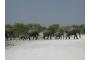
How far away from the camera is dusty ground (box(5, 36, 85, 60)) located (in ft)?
5.17

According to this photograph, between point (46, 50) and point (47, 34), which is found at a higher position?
point (47, 34)

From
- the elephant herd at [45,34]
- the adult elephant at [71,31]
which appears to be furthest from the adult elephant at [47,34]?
the adult elephant at [71,31]

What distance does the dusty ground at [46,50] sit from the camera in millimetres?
1577

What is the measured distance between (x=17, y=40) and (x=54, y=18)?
44cm

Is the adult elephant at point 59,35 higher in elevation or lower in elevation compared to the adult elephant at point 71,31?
lower

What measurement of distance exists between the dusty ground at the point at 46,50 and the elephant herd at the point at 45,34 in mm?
41

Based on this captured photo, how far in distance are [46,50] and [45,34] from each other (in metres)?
0.16

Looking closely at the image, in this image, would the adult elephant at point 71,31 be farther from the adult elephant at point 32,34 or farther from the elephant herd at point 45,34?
the adult elephant at point 32,34

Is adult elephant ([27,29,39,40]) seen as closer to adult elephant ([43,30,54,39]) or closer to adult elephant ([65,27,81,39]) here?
adult elephant ([43,30,54,39])

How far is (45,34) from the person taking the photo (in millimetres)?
1594

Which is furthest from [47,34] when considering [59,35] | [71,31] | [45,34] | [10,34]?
[10,34]

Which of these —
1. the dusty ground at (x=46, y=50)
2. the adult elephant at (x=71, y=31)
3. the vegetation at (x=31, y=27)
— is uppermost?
the vegetation at (x=31, y=27)

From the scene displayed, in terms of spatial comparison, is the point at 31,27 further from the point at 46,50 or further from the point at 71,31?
the point at 71,31

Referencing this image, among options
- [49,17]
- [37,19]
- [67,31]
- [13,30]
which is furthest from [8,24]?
[67,31]
